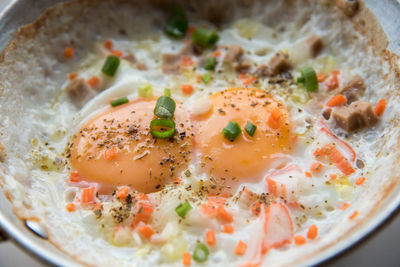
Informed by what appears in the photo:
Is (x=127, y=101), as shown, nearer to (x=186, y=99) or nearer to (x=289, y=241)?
(x=186, y=99)

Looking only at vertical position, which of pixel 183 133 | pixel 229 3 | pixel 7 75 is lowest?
pixel 7 75

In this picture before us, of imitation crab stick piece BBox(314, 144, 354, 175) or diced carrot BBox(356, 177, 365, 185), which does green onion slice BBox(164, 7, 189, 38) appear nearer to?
imitation crab stick piece BBox(314, 144, 354, 175)

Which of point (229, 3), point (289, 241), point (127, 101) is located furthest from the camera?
point (229, 3)

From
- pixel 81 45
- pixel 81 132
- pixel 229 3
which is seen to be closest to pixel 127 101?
pixel 81 132

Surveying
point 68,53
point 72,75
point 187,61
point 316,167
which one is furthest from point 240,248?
point 68,53

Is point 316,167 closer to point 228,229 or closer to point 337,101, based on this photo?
point 337,101

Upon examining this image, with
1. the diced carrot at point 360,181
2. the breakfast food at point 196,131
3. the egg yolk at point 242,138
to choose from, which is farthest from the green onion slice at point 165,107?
the diced carrot at point 360,181
